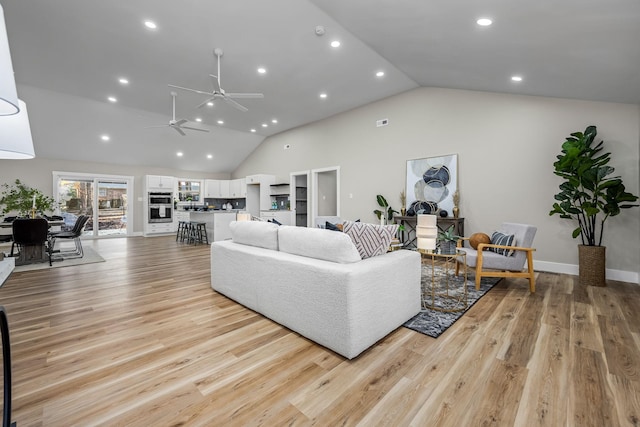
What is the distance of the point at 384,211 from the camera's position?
6.48 metres

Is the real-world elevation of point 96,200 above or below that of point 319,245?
above

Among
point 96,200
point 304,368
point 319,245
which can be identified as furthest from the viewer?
point 96,200

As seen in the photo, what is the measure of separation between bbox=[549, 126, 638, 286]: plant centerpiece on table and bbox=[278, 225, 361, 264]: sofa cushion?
360 cm

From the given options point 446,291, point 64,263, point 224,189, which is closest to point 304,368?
point 446,291

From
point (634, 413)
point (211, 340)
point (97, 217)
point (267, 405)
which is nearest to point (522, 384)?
point (634, 413)

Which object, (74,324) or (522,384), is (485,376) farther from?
(74,324)

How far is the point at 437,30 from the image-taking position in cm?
336

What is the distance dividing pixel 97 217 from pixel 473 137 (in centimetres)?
1076

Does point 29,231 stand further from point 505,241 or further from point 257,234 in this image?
point 505,241

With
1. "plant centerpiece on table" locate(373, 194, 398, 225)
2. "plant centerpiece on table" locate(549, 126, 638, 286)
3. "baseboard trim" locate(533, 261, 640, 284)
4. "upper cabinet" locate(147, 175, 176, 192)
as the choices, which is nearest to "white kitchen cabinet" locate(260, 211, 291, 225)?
"plant centerpiece on table" locate(373, 194, 398, 225)

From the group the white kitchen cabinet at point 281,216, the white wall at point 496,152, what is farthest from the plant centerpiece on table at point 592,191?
the white kitchen cabinet at point 281,216

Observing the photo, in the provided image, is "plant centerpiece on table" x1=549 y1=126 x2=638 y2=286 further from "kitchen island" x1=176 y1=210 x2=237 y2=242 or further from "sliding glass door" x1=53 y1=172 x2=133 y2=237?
"sliding glass door" x1=53 y1=172 x2=133 y2=237

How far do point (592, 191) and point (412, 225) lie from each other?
2.83m

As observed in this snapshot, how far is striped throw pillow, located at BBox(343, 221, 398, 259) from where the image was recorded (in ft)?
8.00
